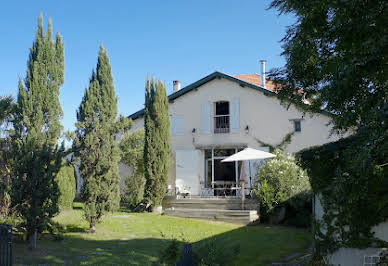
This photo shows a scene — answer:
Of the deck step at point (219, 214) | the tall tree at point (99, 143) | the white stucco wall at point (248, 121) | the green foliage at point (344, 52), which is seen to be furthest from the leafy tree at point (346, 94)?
the white stucco wall at point (248, 121)

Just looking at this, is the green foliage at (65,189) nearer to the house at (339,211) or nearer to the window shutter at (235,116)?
the window shutter at (235,116)

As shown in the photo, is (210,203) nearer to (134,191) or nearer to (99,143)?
(134,191)

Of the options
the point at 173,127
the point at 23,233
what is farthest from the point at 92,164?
the point at 173,127

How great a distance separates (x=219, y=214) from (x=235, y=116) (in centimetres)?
598

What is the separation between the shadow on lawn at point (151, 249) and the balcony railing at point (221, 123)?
323 inches

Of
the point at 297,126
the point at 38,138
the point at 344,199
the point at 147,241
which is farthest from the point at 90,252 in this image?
the point at 297,126

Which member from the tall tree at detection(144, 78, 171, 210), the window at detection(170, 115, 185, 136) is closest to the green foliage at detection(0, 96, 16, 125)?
the tall tree at detection(144, 78, 171, 210)

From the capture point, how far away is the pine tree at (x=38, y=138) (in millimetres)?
8570

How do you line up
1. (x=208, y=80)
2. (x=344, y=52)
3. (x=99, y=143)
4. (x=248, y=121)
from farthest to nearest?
(x=208, y=80) < (x=248, y=121) < (x=99, y=143) < (x=344, y=52)

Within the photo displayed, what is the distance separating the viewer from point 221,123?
19734 mm

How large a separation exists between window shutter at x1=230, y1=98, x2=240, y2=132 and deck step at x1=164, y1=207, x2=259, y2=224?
16.8 ft

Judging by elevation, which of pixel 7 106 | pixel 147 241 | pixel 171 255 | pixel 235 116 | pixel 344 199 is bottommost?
pixel 147 241

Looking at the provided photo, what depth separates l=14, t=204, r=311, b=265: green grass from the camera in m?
7.69

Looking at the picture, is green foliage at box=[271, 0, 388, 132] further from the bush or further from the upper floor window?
the upper floor window
